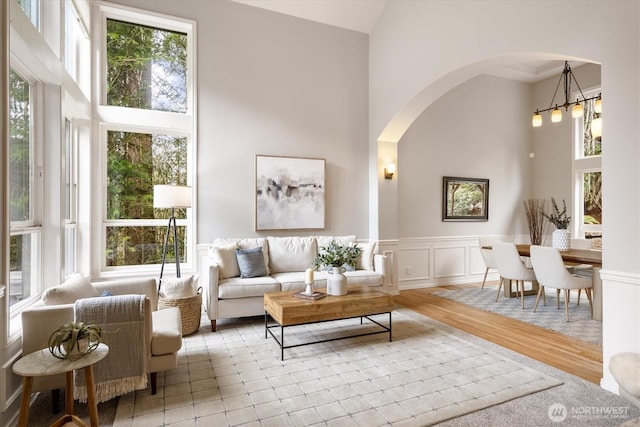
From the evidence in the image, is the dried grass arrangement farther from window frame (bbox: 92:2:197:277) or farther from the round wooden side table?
the round wooden side table

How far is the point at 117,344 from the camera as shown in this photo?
2.27 metres

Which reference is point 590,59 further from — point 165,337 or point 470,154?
point 470,154

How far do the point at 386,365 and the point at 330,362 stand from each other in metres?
0.47

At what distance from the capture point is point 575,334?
3.68 metres

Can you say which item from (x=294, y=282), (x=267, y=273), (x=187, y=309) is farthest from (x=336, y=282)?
(x=187, y=309)

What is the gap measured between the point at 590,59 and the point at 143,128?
4645 millimetres

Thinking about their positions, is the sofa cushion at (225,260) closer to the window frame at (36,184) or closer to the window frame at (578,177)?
the window frame at (36,184)

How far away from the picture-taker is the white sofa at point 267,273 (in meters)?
3.83

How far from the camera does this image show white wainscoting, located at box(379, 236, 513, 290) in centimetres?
589

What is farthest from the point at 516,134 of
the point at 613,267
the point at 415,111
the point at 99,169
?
the point at 99,169

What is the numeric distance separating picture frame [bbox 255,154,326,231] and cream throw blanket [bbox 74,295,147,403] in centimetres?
268

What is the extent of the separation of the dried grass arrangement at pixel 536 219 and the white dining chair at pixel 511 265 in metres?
2.30

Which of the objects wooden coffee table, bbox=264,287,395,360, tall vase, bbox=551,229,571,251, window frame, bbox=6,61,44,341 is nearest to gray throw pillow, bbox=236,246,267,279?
wooden coffee table, bbox=264,287,395,360

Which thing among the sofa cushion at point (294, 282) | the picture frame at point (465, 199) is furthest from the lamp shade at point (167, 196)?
the picture frame at point (465, 199)
